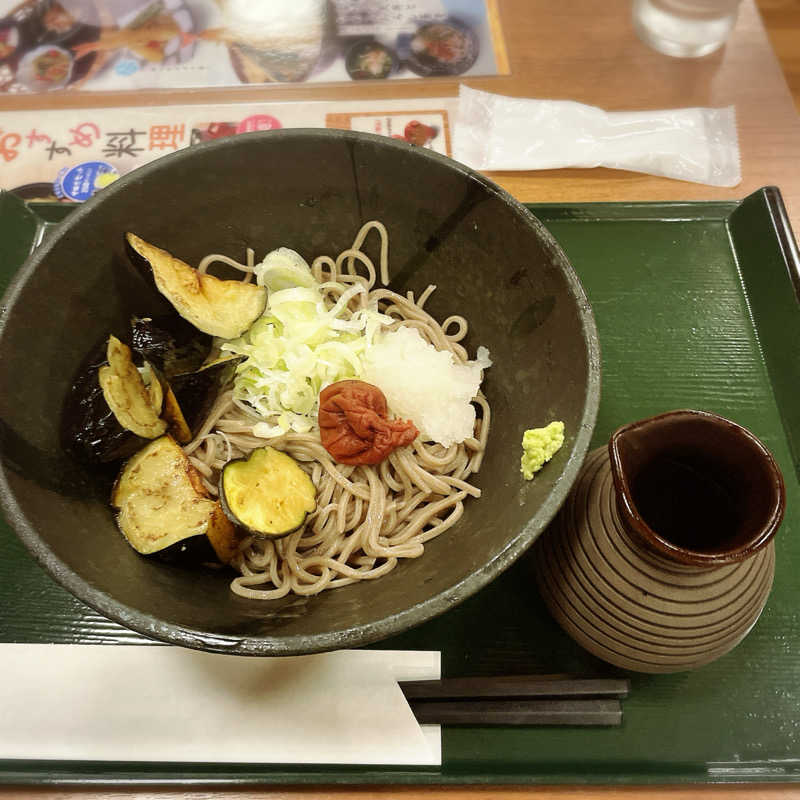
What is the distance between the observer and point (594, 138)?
9.01 ft

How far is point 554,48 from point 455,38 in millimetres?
508

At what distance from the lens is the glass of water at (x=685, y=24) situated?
303 centimetres

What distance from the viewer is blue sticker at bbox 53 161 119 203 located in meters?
2.62

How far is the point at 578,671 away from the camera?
5.34ft

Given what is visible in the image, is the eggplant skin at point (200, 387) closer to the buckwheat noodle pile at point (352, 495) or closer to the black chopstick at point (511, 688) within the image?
the buckwheat noodle pile at point (352, 495)

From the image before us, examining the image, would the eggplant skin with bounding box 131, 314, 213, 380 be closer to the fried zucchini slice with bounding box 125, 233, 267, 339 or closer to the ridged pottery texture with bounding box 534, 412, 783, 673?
the fried zucchini slice with bounding box 125, 233, 267, 339

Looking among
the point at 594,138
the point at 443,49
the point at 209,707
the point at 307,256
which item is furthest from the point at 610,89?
the point at 209,707

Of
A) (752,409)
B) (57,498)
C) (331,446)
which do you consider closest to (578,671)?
(331,446)

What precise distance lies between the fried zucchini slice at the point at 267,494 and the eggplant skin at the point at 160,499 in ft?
0.28

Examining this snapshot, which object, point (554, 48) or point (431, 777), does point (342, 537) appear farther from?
point (554, 48)

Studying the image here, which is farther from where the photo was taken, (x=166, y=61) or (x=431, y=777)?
(x=166, y=61)

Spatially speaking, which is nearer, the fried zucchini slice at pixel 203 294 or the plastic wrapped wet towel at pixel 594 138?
the fried zucchini slice at pixel 203 294

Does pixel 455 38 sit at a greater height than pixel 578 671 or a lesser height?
greater

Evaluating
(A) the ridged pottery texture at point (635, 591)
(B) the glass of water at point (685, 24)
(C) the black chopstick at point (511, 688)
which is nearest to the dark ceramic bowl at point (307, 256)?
(A) the ridged pottery texture at point (635, 591)
